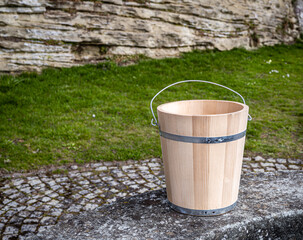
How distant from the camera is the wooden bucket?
1704mm

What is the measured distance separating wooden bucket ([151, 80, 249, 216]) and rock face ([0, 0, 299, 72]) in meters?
6.33

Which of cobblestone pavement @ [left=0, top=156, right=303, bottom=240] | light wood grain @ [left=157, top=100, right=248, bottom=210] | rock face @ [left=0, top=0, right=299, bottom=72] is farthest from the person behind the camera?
rock face @ [left=0, top=0, right=299, bottom=72]

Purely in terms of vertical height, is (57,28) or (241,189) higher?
(57,28)

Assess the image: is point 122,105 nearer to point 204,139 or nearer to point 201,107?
point 201,107

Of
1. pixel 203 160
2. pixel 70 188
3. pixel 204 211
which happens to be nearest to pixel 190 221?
pixel 204 211

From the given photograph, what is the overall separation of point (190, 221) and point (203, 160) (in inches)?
16.1

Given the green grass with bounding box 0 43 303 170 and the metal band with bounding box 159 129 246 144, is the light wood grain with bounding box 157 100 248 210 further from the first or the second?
the green grass with bounding box 0 43 303 170

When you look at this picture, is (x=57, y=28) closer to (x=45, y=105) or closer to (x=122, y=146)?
(x=45, y=105)

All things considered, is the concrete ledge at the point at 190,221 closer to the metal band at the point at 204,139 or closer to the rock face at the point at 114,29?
the metal band at the point at 204,139

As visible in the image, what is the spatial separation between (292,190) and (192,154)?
0.97 m

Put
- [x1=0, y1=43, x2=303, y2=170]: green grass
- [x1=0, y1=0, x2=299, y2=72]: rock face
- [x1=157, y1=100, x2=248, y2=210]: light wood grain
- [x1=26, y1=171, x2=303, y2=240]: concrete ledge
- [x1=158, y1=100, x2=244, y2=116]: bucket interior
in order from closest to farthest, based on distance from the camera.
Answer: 1. [x1=157, y1=100, x2=248, y2=210]: light wood grain
2. [x1=26, y1=171, x2=303, y2=240]: concrete ledge
3. [x1=158, y1=100, x2=244, y2=116]: bucket interior
4. [x1=0, y1=43, x2=303, y2=170]: green grass
5. [x1=0, y1=0, x2=299, y2=72]: rock face

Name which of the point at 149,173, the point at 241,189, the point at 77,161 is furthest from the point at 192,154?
the point at 77,161

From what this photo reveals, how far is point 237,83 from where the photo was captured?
782 centimetres

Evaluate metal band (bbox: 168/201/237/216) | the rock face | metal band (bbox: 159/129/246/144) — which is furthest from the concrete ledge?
the rock face
